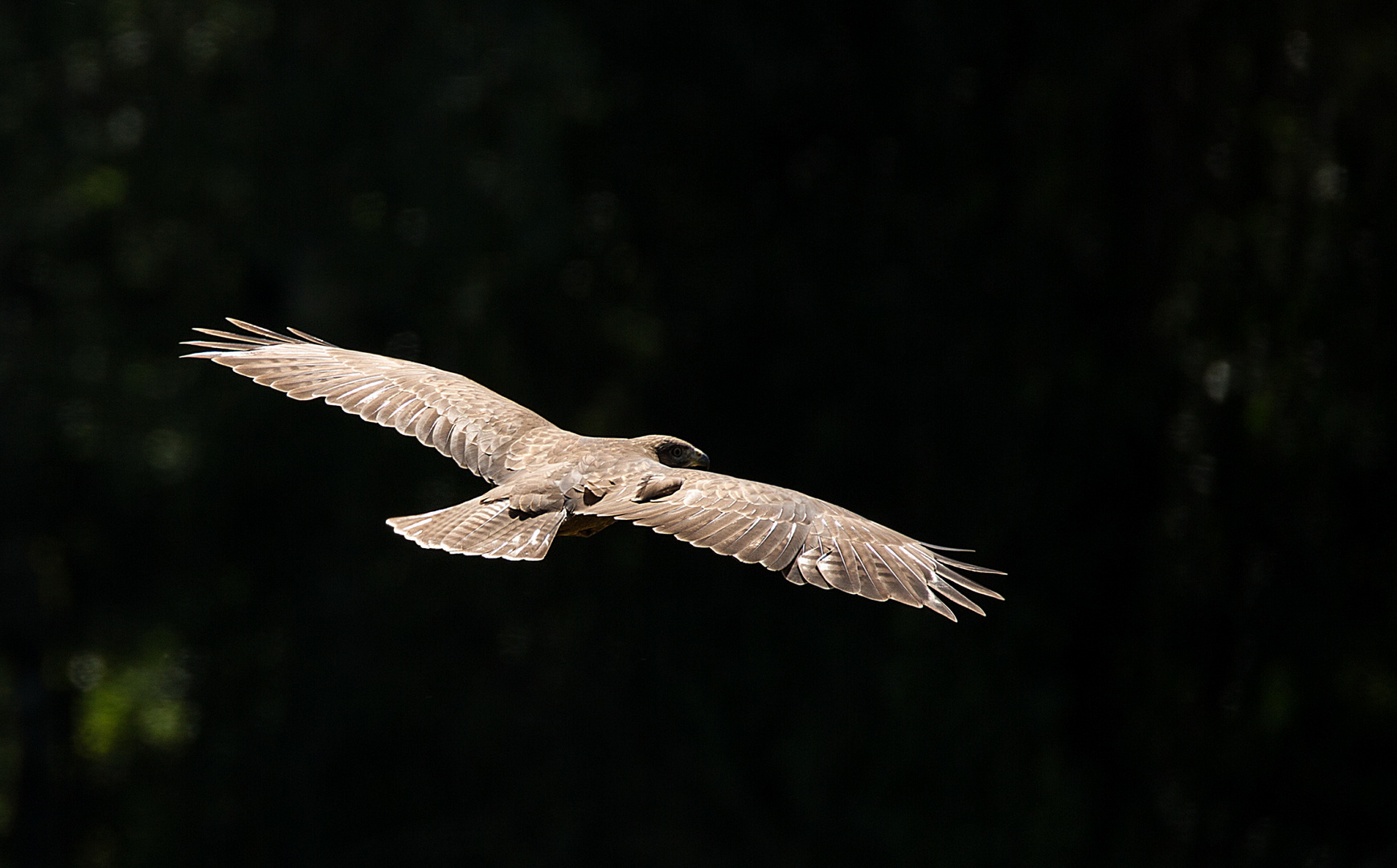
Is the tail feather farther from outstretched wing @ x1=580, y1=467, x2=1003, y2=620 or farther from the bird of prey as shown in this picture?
outstretched wing @ x1=580, y1=467, x2=1003, y2=620

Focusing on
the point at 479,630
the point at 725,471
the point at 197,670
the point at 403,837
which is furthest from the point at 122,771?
the point at 725,471

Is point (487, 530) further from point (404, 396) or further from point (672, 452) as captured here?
point (404, 396)

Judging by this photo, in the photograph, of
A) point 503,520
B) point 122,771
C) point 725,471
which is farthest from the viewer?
point 122,771

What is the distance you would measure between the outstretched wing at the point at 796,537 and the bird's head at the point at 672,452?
0.68 m

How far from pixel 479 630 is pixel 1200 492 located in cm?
511

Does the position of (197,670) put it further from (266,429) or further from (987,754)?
(987,754)

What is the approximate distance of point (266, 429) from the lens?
1098 cm

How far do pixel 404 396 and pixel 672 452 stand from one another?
3.79 feet

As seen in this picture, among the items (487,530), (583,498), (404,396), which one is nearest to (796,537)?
(583,498)

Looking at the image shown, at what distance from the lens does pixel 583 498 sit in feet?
16.9

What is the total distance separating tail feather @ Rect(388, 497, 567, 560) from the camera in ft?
15.9

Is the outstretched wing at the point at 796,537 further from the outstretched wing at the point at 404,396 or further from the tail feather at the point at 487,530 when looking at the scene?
the outstretched wing at the point at 404,396

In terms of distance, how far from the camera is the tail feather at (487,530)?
15.9 ft

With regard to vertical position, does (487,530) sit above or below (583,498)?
below
